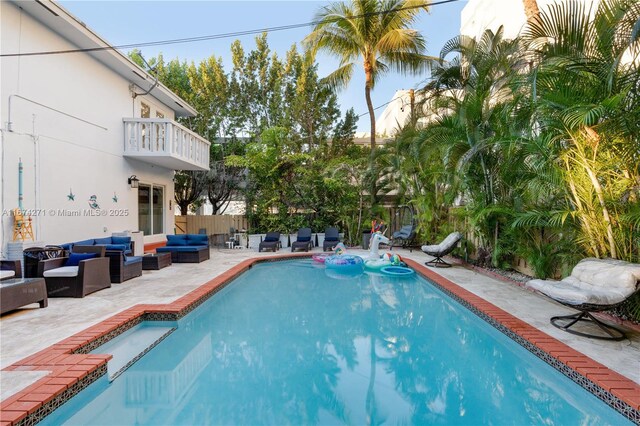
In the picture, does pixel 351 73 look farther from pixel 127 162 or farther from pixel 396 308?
pixel 396 308

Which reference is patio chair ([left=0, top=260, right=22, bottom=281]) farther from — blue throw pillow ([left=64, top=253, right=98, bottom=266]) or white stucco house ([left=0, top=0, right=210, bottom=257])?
white stucco house ([left=0, top=0, right=210, bottom=257])

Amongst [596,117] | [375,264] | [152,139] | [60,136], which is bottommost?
[375,264]

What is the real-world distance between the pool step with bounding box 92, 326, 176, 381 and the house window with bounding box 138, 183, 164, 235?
288 inches

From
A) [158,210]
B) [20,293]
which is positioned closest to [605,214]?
[20,293]

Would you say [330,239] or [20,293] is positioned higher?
[330,239]

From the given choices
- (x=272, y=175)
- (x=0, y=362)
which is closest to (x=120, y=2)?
(x=272, y=175)

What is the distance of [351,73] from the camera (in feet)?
46.1

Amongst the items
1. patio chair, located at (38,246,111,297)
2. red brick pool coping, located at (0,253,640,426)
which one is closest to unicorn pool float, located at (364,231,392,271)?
red brick pool coping, located at (0,253,640,426)

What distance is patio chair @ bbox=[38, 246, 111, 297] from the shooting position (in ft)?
18.8

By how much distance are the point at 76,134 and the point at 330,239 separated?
27.5 ft

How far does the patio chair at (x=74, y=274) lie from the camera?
18.8 ft

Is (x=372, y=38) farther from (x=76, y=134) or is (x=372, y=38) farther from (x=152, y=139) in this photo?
(x=76, y=134)

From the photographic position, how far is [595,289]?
13.1 feet

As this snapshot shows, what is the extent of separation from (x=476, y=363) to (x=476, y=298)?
197 centimetres
